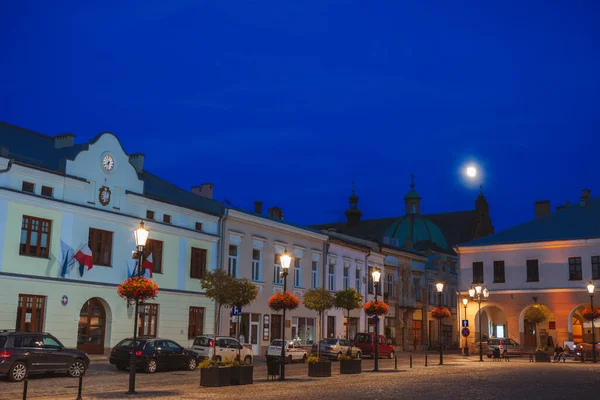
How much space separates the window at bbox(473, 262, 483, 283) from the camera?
5700 centimetres

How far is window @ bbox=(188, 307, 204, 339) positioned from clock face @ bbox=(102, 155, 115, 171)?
994 centimetres

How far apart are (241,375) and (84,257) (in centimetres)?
1379

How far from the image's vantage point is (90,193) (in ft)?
113

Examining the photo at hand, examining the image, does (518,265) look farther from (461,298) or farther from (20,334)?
(20,334)

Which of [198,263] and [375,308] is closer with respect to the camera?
[375,308]

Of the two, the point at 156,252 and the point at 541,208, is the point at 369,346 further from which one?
the point at 541,208

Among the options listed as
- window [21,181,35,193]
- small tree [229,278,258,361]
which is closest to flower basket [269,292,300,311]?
small tree [229,278,258,361]

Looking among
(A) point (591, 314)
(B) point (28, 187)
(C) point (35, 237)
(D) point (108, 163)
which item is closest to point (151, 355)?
(C) point (35, 237)

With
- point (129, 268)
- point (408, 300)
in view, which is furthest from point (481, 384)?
point (408, 300)

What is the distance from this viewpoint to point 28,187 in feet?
104

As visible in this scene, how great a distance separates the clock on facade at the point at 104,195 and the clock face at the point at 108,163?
1.04m

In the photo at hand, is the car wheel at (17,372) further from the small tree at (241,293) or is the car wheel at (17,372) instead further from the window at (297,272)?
the window at (297,272)

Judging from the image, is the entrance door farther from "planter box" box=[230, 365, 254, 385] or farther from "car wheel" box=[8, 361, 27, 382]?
"planter box" box=[230, 365, 254, 385]

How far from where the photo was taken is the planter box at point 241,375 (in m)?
22.9
